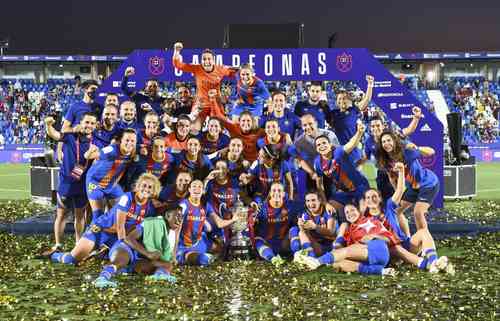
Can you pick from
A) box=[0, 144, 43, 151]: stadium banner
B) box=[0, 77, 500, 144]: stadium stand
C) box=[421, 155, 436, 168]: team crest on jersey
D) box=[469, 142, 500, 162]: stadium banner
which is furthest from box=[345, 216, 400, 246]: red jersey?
box=[0, 144, 43, 151]: stadium banner

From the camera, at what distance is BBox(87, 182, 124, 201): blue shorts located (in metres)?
9.02

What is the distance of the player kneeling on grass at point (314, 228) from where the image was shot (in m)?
8.67

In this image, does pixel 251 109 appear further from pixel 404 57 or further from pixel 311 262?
pixel 404 57

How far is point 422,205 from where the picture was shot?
9492mm

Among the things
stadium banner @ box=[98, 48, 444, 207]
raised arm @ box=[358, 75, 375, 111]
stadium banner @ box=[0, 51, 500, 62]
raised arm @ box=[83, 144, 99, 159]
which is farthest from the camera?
stadium banner @ box=[0, 51, 500, 62]

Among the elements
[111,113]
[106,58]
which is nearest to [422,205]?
[111,113]

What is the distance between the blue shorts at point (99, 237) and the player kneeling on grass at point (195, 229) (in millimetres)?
778

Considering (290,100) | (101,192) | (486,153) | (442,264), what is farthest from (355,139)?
(290,100)

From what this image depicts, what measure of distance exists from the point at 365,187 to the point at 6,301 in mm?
4387

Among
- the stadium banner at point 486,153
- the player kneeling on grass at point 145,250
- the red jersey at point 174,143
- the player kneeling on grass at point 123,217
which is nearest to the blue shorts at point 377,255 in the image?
the player kneeling on grass at point 145,250

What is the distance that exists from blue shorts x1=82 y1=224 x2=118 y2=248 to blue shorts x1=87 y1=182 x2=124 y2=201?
1.47ft

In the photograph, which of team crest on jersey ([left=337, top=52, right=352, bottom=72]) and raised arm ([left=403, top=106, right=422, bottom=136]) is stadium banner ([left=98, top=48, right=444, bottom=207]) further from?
raised arm ([left=403, top=106, right=422, bottom=136])

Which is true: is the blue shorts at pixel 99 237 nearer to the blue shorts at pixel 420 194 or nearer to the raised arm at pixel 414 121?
the blue shorts at pixel 420 194

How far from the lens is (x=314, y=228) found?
8.69 m
